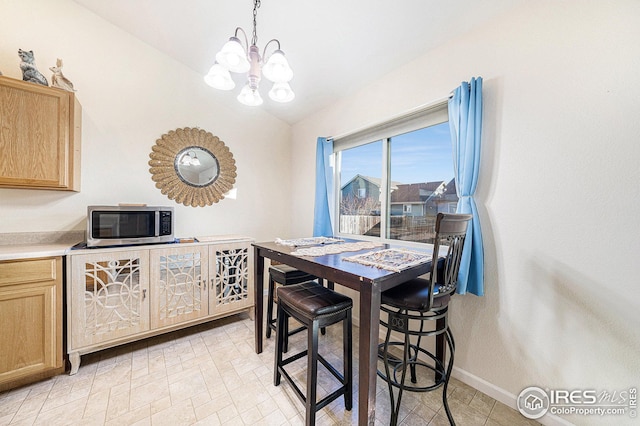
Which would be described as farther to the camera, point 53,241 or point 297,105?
point 297,105

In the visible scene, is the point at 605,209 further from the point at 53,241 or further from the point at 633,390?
the point at 53,241

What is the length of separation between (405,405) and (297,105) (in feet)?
9.76

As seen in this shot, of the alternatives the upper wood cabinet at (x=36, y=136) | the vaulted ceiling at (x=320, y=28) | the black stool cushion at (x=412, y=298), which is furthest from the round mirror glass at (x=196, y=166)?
the black stool cushion at (x=412, y=298)

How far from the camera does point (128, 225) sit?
6.27 ft

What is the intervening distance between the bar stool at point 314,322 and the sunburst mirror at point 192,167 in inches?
67.4

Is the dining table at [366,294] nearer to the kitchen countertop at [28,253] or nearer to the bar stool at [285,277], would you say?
the bar stool at [285,277]

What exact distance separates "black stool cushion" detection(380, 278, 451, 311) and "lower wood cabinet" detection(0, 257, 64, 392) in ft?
7.18

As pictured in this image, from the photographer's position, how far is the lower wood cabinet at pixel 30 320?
4.74ft

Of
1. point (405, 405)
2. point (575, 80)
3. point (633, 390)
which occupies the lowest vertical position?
point (405, 405)

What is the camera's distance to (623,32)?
1106 millimetres

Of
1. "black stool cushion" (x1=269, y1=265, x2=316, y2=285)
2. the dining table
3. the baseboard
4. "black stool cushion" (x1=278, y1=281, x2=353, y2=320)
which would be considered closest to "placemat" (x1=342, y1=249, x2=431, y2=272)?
the dining table

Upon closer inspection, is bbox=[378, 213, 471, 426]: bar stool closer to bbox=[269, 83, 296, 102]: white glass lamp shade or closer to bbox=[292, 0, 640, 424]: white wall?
bbox=[292, 0, 640, 424]: white wall

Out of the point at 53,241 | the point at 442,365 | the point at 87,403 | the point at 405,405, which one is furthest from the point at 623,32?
the point at 53,241

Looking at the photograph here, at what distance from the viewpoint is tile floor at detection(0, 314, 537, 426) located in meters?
1.32
